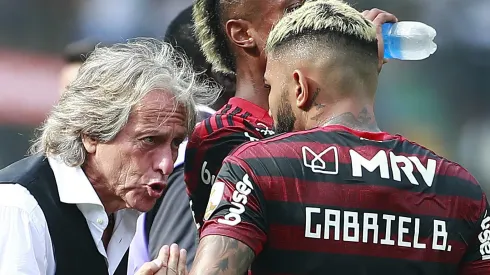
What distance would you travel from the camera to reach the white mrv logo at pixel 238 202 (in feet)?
7.47

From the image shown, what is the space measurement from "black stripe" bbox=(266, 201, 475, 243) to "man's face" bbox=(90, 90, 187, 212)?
642mm

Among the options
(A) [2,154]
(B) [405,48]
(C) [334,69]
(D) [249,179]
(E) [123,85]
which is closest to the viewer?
(D) [249,179]

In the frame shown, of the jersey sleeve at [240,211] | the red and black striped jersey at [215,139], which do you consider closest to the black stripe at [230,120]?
the red and black striped jersey at [215,139]

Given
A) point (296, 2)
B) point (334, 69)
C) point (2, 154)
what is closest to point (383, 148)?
point (334, 69)

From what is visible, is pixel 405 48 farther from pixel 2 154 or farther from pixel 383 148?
pixel 2 154

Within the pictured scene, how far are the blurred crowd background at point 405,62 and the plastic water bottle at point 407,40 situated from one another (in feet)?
12.9

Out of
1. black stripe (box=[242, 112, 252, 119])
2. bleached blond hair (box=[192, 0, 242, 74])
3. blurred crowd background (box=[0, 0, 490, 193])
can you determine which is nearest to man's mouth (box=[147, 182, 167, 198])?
black stripe (box=[242, 112, 252, 119])

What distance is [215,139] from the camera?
2885 millimetres

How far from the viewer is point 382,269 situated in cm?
235

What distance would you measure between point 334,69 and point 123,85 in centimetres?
68

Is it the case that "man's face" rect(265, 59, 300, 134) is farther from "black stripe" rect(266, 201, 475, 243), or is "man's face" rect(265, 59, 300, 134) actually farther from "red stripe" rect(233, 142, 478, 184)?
"black stripe" rect(266, 201, 475, 243)

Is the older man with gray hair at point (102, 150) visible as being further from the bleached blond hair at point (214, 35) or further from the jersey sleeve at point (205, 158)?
the bleached blond hair at point (214, 35)

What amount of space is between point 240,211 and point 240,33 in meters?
0.88

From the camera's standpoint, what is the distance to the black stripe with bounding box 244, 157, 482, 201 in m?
2.31
